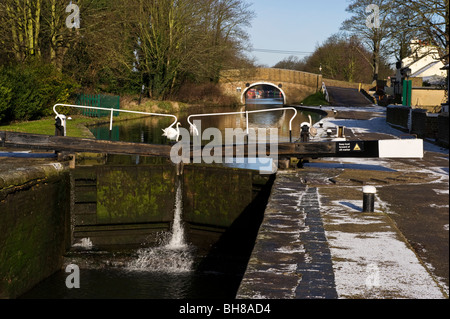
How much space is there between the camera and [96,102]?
115ft

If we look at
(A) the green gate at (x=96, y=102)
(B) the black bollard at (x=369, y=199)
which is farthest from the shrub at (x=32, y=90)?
(B) the black bollard at (x=369, y=199)

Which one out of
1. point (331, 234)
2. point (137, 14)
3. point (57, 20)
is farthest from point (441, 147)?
point (137, 14)

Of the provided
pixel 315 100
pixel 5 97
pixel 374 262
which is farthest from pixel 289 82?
pixel 374 262

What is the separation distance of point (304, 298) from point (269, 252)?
1411 millimetres

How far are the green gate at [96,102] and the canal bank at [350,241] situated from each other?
23.2m

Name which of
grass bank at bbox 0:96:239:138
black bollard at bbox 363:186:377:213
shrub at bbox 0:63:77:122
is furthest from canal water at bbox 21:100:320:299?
shrub at bbox 0:63:77:122

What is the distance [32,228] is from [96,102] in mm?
25312

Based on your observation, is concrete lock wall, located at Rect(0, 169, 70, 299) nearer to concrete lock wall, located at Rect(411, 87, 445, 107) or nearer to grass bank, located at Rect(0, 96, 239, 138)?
grass bank, located at Rect(0, 96, 239, 138)

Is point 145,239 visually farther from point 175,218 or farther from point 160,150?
point 160,150

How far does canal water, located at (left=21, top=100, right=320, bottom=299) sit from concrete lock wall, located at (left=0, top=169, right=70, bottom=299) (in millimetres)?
379

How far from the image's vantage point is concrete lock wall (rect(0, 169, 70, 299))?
946cm

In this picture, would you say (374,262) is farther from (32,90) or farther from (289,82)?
(289,82)

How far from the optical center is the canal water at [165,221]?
1198 cm
